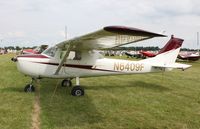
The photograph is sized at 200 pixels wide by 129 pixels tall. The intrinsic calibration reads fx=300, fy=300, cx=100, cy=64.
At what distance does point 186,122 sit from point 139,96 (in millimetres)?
3400

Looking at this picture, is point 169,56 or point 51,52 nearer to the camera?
point 51,52

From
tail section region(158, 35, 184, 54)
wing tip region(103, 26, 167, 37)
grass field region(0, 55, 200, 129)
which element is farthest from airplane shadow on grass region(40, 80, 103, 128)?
tail section region(158, 35, 184, 54)

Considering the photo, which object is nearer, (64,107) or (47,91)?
(64,107)

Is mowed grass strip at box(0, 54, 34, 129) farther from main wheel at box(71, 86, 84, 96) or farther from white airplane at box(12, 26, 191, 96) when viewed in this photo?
main wheel at box(71, 86, 84, 96)

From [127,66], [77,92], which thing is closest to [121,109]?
[77,92]

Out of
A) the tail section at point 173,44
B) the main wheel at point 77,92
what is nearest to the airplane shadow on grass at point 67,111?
the main wheel at point 77,92

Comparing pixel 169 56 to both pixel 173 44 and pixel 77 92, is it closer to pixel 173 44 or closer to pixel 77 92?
pixel 173 44

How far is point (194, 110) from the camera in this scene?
8.59 m

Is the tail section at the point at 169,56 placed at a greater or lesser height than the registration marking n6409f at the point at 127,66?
greater

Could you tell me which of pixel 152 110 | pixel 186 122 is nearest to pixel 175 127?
pixel 186 122

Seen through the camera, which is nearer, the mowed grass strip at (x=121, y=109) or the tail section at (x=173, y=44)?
the mowed grass strip at (x=121, y=109)

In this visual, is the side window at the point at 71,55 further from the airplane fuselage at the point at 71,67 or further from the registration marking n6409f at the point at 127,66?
the registration marking n6409f at the point at 127,66

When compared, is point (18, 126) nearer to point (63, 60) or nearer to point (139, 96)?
point (63, 60)

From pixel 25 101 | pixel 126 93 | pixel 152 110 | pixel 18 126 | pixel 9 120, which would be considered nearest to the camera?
pixel 18 126
